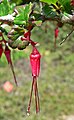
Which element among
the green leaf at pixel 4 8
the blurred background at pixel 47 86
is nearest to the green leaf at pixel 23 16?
the green leaf at pixel 4 8

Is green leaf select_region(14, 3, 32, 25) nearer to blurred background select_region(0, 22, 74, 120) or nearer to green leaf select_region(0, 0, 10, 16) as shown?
green leaf select_region(0, 0, 10, 16)

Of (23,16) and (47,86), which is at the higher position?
(23,16)

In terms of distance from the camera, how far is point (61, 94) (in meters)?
4.38

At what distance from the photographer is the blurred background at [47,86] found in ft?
13.2

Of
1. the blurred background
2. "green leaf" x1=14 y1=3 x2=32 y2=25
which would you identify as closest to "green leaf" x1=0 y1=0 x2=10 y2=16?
"green leaf" x1=14 y1=3 x2=32 y2=25

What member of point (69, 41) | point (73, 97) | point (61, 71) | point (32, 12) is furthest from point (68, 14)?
point (69, 41)

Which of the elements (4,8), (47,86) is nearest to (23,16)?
(4,8)

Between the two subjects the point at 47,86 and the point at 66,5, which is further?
the point at 47,86

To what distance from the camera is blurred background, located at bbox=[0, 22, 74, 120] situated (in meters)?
4.04

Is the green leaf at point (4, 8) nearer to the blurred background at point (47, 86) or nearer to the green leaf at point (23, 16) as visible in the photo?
the green leaf at point (23, 16)

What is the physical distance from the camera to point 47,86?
4527 mm

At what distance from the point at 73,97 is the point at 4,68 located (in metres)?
1.01

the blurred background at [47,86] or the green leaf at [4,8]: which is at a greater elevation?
the green leaf at [4,8]

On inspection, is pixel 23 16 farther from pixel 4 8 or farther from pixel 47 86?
pixel 47 86
